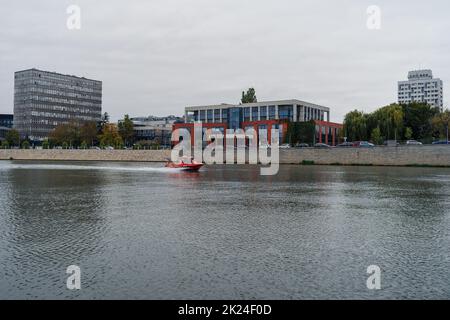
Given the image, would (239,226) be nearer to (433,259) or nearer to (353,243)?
(353,243)

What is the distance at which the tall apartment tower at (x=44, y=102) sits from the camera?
16288cm

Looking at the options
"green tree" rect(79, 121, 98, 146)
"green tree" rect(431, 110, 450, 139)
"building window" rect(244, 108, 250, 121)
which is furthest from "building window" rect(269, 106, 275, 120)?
"green tree" rect(79, 121, 98, 146)

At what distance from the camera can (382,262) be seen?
8.43 meters

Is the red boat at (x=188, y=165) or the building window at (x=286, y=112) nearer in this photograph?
the red boat at (x=188, y=165)

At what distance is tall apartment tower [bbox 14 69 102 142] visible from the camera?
162875mm

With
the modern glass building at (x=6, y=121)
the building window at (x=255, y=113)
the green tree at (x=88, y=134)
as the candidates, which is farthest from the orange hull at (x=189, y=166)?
the modern glass building at (x=6, y=121)

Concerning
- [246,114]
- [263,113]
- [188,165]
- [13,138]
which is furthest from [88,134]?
[188,165]

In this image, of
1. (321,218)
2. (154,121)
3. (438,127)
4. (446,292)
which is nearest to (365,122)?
(438,127)

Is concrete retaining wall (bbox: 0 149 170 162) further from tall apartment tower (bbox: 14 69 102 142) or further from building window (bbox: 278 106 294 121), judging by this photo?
tall apartment tower (bbox: 14 69 102 142)

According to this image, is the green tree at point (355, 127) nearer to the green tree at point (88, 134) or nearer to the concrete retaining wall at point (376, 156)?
the concrete retaining wall at point (376, 156)

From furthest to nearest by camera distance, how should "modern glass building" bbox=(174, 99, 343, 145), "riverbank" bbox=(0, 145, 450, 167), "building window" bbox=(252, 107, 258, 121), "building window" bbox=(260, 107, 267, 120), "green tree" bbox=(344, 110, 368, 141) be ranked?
"building window" bbox=(252, 107, 258, 121) < "building window" bbox=(260, 107, 267, 120) < "modern glass building" bbox=(174, 99, 343, 145) < "green tree" bbox=(344, 110, 368, 141) < "riverbank" bbox=(0, 145, 450, 167)

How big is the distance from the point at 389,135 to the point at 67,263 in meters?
81.2

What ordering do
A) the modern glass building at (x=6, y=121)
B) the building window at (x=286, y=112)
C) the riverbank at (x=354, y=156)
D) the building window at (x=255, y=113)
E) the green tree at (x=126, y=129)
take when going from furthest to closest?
the modern glass building at (x=6, y=121), the green tree at (x=126, y=129), the building window at (x=255, y=113), the building window at (x=286, y=112), the riverbank at (x=354, y=156)

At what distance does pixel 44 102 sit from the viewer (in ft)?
544
